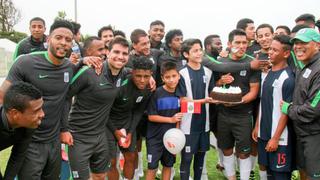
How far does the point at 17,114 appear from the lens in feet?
9.96

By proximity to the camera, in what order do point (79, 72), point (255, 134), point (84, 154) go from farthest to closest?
point (255, 134), point (84, 154), point (79, 72)

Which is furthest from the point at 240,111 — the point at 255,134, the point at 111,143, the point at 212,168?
the point at 212,168

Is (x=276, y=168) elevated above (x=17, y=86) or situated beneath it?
situated beneath

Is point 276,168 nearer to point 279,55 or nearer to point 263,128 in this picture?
point 263,128

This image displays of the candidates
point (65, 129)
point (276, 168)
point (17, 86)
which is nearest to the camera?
point (17, 86)

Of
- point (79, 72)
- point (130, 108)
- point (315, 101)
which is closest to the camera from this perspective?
point (315, 101)

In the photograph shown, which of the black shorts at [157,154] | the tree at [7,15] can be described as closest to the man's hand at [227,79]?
the black shorts at [157,154]

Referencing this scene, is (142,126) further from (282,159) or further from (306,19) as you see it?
(306,19)

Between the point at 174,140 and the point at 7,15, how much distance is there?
42.8 metres

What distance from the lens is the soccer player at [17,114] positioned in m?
3.02

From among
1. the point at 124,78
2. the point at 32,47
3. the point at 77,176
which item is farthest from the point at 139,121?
the point at 32,47

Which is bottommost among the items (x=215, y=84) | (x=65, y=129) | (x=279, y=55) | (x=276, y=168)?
(x=276, y=168)

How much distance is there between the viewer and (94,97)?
14.9 ft

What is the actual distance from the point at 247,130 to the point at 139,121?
160cm
